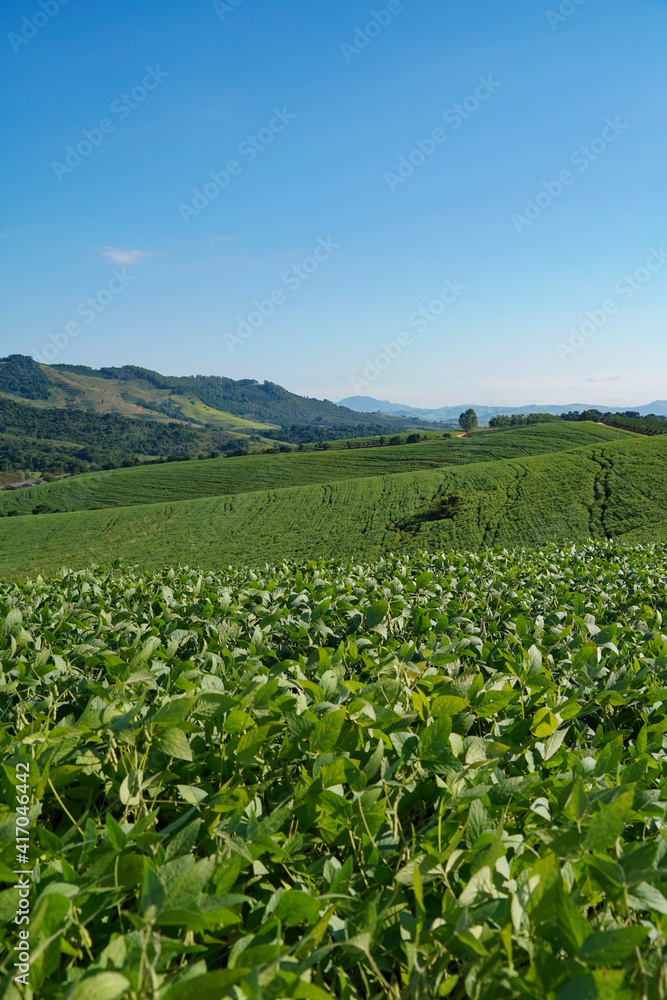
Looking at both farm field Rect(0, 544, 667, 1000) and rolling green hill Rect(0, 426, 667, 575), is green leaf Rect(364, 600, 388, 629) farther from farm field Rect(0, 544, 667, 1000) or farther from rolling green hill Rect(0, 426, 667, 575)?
rolling green hill Rect(0, 426, 667, 575)

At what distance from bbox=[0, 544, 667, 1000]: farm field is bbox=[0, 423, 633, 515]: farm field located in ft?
239

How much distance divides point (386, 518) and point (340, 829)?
48450mm

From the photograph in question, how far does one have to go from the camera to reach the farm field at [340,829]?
34.7 inches

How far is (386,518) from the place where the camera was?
49469mm

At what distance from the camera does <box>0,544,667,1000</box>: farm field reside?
2.89 feet

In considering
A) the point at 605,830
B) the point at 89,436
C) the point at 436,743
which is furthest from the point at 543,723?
the point at 89,436

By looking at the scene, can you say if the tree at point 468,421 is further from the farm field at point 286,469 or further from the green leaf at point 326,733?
the green leaf at point 326,733

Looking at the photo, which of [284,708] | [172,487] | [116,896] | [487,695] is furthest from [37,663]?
[172,487]

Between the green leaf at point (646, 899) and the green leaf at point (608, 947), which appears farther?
the green leaf at point (646, 899)

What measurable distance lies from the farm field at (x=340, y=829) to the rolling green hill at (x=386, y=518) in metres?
31.7

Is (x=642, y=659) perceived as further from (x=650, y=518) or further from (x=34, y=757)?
(x=650, y=518)

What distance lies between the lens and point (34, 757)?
141 cm

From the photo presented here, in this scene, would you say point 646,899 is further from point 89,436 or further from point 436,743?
point 89,436

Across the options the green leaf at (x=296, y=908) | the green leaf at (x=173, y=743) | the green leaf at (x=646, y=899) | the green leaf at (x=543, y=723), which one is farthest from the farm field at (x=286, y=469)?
the green leaf at (x=646, y=899)
